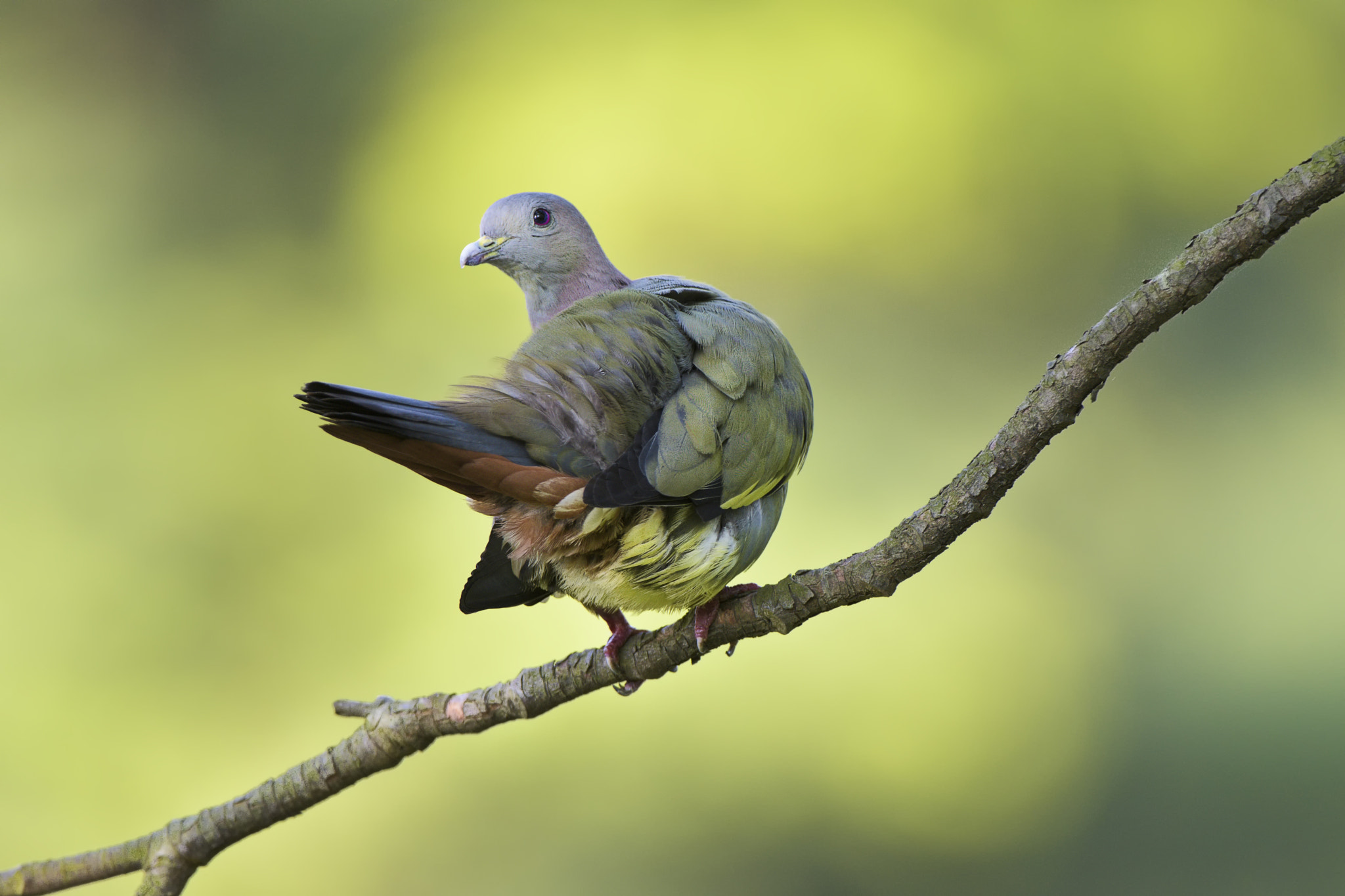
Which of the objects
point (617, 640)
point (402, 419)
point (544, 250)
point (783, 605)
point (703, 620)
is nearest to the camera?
point (402, 419)

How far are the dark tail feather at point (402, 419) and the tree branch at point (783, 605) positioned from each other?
1.20ft

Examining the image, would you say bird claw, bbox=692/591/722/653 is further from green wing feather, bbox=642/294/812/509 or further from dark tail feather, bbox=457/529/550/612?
dark tail feather, bbox=457/529/550/612

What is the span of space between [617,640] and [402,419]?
0.55 metres

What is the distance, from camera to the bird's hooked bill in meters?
2.01

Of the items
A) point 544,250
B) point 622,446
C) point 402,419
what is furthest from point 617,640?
point 544,250

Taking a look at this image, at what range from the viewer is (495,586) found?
1.69 meters

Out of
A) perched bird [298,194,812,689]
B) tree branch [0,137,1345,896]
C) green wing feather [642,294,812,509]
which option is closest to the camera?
tree branch [0,137,1345,896]

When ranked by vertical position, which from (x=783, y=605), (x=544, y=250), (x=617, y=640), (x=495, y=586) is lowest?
(x=783, y=605)

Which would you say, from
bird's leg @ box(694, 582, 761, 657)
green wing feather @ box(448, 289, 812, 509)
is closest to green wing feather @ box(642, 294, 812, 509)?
green wing feather @ box(448, 289, 812, 509)

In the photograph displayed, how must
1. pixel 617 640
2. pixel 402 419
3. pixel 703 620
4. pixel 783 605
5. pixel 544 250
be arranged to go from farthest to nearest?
pixel 544 250, pixel 617 640, pixel 703 620, pixel 783 605, pixel 402 419

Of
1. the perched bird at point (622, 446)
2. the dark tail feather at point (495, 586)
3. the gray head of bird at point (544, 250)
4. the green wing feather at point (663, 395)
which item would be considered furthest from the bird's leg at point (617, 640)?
the gray head of bird at point (544, 250)

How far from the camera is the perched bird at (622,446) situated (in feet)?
4.34

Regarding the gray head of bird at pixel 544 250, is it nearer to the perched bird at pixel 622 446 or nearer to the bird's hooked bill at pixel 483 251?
the bird's hooked bill at pixel 483 251

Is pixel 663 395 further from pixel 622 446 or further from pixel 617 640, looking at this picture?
pixel 617 640
